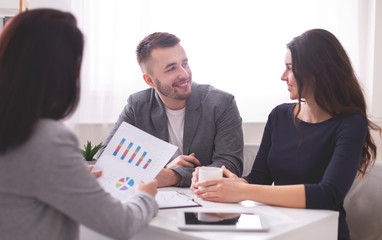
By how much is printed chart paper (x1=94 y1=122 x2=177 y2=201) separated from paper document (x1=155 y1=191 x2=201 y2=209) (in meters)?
0.09

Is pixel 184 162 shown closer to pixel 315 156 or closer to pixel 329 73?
pixel 315 156

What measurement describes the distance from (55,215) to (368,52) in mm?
2621

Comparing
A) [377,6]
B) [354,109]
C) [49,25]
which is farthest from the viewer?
[377,6]

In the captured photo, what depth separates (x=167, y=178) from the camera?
1641 millimetres

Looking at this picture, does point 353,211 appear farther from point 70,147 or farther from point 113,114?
point 113,114

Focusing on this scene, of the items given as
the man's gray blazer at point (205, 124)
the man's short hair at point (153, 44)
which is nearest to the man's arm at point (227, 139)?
the man's gray blazer at point (205, 124)

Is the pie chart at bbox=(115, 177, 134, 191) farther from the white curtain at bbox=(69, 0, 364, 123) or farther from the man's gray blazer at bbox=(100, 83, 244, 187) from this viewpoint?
the white curtain at bbox=(69, 0, 364, 123)

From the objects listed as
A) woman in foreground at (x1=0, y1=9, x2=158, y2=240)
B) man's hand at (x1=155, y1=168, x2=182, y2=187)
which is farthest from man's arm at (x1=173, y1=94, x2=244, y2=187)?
woman in foreground at (x1=0, y1=9, x2=158, y2=240)

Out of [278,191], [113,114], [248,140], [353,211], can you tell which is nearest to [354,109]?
[278,191]

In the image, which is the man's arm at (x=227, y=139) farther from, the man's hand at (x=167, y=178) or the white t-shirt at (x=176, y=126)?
the man's hand at (x=167, y=178)

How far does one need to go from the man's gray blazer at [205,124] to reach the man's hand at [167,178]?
296 millimetres

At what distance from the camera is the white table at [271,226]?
105 centimetres

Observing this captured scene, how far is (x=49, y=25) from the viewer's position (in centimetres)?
90

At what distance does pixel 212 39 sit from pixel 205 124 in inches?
36.4
